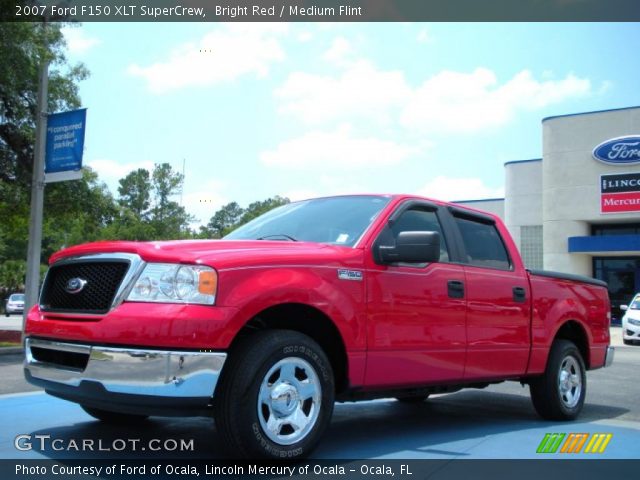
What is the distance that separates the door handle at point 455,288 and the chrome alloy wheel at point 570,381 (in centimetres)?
174

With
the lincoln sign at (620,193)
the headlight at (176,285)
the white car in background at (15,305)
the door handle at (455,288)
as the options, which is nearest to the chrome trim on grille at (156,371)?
the headlight at (176,285)

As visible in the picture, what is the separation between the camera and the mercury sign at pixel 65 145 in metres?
13.7

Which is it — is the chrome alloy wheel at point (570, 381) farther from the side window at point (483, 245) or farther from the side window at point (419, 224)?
the side window at point (419, 224)

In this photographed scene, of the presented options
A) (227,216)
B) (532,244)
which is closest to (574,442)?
(532,244)

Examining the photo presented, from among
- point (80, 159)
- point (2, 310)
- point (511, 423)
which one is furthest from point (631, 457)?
point (2, 310)

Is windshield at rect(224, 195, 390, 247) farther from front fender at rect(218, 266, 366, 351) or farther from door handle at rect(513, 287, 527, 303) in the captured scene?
door handle at rect(513, 287, 527, 303)

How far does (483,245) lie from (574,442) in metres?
1.79

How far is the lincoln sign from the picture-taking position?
32.5 m

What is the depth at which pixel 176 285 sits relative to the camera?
13.0ft

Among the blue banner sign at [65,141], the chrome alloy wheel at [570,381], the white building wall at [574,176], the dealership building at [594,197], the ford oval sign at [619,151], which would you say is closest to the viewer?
the chrome alloy wheel at [570,381]

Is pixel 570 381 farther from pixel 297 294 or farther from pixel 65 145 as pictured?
pixel 65 145

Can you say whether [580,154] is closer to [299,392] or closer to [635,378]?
[635,378]

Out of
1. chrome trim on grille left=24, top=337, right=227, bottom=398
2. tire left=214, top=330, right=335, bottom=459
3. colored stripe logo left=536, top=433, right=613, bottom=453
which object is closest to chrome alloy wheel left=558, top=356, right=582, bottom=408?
colored stripe logo left=536, top=433, right=613, bottom=453

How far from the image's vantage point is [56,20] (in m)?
15.6
